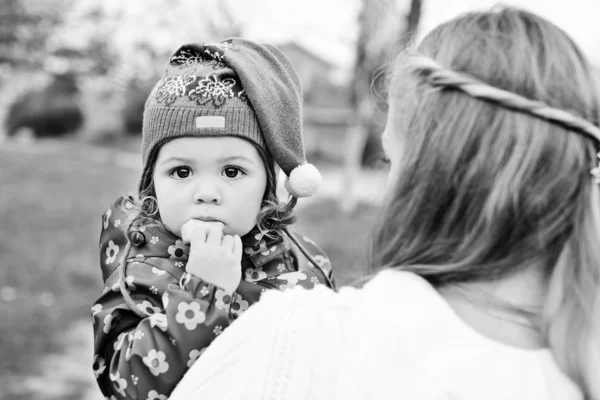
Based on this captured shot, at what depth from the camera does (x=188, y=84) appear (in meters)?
1.82

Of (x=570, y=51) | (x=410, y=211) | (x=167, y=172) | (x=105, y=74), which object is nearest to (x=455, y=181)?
(x=410, y=211)

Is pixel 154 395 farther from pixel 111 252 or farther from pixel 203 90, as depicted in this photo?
pixel 203 90

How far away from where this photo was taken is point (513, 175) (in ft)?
3.83

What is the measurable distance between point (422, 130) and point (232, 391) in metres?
0.62

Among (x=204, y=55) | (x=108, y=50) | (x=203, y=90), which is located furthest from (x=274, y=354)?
(x=108, y=50)

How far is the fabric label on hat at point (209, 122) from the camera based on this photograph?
1728 mm

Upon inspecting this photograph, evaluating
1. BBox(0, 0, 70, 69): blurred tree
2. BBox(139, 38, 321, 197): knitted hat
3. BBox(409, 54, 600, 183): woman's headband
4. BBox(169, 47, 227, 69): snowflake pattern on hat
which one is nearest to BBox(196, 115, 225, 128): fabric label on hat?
BBox(139, 38, 321, 197): knitted hat

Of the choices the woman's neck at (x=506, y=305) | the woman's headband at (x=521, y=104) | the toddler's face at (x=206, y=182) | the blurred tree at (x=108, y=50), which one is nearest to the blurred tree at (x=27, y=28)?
the blurred tree at (x=108, y=50)

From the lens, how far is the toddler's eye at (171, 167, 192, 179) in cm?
174

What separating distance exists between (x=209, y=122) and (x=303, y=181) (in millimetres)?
372

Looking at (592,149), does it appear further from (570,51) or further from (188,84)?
(188,84)

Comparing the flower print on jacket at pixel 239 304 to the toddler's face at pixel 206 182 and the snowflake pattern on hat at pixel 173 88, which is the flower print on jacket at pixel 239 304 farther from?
the snowflake pattern on hat at pixel 173 88

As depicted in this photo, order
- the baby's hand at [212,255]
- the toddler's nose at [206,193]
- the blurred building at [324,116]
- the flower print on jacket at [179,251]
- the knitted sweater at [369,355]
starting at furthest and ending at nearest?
the blurred building at [324,116] → the flower print on jacket at [179,251] → the toddler's nose at [206,193] → the baby's hand at [212,255] → the knitted sweater at [369,355]

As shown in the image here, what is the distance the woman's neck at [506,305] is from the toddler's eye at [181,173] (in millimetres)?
796
